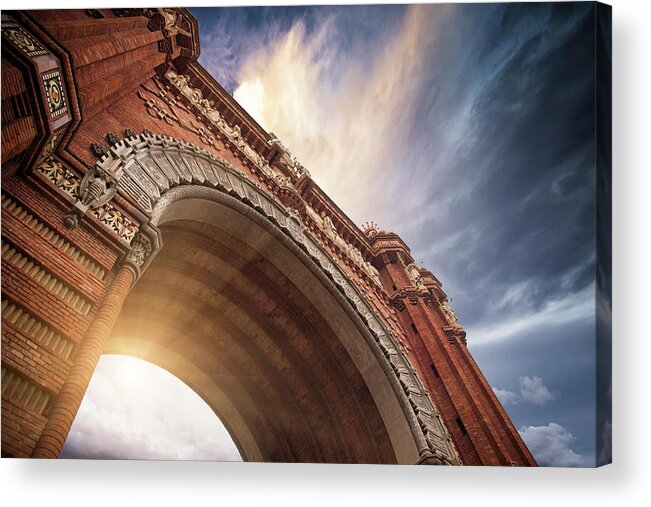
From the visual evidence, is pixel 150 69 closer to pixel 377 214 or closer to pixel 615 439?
pixel 377 214

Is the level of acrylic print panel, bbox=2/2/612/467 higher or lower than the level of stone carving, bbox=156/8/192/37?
lower

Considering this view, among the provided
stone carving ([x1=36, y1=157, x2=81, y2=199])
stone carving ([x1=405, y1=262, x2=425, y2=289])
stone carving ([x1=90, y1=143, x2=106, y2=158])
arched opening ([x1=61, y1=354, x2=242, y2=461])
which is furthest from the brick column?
stone carving ([x1=405, y1=262, x2=425, y2=289])

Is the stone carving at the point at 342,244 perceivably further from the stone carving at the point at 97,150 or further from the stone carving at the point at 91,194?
the stone carving at the point at 91,194

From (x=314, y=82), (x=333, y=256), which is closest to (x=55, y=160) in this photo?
(x=314, y=82)

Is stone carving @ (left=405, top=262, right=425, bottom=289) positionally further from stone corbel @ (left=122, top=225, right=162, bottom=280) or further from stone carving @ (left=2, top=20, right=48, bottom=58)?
stone carving @ (left=2, top=20, right=48, bottom=58)

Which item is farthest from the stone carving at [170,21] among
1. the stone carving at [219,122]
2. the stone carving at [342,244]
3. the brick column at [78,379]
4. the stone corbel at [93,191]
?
the brick column at [78,379]

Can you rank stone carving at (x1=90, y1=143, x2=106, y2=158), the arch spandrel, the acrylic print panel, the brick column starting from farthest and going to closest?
→ the arch spandrel → stone carving at (x1=90, y1=143, x2=106, y2=158) → the acrylic print panel → the brick column

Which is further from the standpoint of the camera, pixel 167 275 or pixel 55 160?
pixel 167 275
